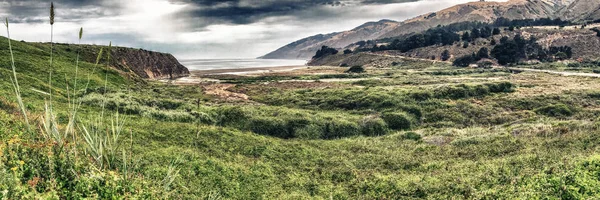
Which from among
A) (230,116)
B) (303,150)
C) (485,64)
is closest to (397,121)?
(303,150)

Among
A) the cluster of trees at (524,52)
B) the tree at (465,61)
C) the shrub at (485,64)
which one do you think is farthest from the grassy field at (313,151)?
the cluster of trees at (524,52)

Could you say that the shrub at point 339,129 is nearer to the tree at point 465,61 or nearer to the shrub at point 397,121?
the shrub at point 397,121

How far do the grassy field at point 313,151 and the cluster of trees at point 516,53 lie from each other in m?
89.2

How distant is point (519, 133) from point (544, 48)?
506 ft

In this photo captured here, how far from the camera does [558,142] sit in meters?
23.8

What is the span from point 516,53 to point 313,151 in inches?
5616

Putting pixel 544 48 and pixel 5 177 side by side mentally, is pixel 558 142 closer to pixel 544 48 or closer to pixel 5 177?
pixel 5 177

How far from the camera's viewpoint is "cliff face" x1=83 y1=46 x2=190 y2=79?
8031cm

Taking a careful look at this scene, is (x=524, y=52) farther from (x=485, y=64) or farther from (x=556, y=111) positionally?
(x=556, y=111)

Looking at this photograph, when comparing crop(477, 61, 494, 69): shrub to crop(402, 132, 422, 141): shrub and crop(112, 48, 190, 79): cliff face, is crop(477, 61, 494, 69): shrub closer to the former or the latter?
crop(112, 48, 190, 79): cliff face

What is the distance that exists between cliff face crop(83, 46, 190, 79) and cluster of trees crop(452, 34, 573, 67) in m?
109

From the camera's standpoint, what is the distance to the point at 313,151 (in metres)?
28.0

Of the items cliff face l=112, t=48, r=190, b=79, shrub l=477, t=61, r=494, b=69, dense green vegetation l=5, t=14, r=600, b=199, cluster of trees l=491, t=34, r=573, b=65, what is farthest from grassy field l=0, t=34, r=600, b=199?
cluster of trees l=491, t=34, r=573, b=65

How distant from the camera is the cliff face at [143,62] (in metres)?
80.3
